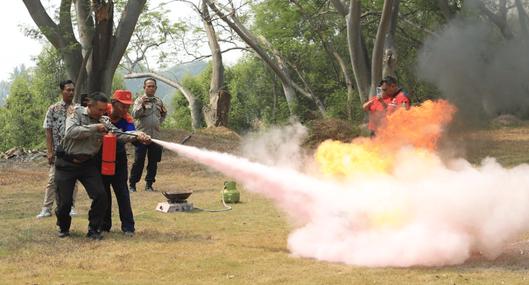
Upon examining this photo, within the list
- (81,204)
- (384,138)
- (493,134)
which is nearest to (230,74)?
(493,134)

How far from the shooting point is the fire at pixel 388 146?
25.8ft

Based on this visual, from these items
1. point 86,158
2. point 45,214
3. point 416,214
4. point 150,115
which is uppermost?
point 150,115

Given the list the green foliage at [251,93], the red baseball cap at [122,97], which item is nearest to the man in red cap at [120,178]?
the red baseball cap at [122,97]

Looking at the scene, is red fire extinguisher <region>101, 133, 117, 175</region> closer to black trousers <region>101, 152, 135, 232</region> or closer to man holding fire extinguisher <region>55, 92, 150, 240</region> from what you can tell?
man holding fire extinguisher <region>55, 92, 150, 240</region>

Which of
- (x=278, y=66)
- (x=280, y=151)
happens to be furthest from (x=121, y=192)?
(x=278, y=66)

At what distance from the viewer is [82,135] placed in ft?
27.7

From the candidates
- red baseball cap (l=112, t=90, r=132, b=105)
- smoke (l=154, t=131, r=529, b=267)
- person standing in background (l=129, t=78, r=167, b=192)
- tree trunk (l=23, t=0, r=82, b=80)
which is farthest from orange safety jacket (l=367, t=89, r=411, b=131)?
tree trunk (l=23, t=0, r=82, b=80)

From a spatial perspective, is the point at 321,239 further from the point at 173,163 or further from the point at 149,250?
the point at 173,163

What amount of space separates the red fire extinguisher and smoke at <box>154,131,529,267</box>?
256 cm

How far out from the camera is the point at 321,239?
7.78 m

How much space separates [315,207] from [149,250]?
213 cm

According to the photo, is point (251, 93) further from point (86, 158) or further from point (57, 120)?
point (86, 158)

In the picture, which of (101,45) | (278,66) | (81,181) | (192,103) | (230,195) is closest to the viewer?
(81,181)

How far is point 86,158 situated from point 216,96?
82.7 feet
